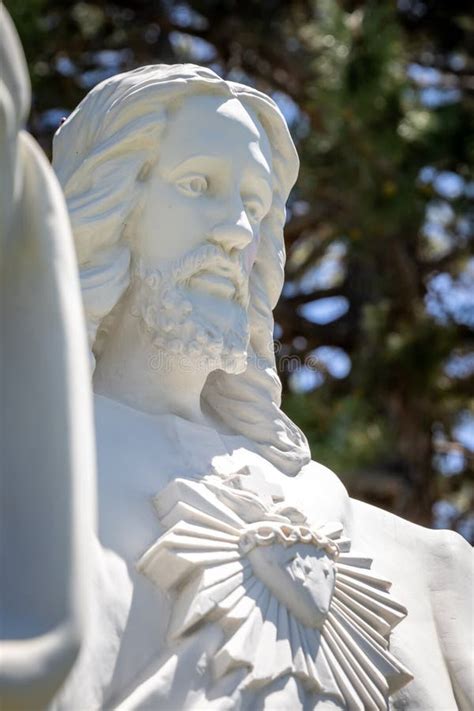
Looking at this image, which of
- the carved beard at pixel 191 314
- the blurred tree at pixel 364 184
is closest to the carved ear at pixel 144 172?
the carved beard at pixel 191 314

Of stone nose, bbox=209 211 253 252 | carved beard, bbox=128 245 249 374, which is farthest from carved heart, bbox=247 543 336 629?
stone nose, bbox=209 211 253 252

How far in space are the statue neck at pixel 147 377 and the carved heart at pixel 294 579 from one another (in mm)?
474

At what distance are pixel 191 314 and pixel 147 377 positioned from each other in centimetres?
16

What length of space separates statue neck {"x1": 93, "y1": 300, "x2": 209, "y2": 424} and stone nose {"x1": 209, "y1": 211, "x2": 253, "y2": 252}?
0.24 meters

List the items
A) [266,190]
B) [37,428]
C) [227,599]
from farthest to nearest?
1. [266,190]
2. [227,599]
3. [37,428]

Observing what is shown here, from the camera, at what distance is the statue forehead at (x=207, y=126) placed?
394 cm

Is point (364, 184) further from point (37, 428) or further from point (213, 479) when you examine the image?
point (37, 428)

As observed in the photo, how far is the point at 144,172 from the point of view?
3.98 metres

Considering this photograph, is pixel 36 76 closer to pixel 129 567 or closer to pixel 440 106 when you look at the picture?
pixel 440 106

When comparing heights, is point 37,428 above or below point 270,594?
above

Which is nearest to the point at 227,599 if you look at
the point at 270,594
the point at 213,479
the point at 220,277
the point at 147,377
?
the point at 270,594

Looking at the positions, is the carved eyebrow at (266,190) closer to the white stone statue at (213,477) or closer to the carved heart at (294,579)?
the white stone statue at (213,477)

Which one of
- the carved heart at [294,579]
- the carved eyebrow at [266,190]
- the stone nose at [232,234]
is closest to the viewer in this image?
the carved heart at [294,579]

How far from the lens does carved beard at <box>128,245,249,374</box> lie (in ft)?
12.8
